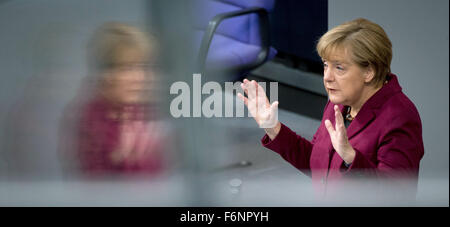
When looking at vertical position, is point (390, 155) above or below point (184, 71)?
below

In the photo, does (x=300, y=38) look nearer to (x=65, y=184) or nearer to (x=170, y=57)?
(x=170, y=57)

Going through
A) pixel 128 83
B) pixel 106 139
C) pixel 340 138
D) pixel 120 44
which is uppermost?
pixel 120 44

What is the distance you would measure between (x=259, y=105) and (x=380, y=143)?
305mm

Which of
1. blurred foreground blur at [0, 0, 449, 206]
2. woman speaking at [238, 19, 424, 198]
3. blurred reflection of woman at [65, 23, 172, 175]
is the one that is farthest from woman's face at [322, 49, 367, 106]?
blurred reflection of woman at [65, 23, 172, 175]

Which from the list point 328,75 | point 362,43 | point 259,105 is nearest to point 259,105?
point 259,105

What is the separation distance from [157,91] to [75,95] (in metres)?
0.22

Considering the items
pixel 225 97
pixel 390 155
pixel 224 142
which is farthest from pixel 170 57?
pixel 390 155

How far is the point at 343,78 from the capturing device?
1317 mm

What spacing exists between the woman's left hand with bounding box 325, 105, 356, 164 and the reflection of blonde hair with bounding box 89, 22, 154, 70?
55 cm

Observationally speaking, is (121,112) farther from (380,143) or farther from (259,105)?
(380,143)

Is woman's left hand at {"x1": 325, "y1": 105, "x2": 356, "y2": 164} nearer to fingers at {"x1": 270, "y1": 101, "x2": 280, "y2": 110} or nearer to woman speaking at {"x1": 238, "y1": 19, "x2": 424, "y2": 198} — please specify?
woman speaking at {"x1": 238, "y1": 19, "x2": 424, "y2": 198}

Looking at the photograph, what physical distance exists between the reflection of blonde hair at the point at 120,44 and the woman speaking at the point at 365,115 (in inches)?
13.1

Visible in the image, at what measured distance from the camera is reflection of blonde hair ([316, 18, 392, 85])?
1276 millimetres

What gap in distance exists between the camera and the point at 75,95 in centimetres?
153
